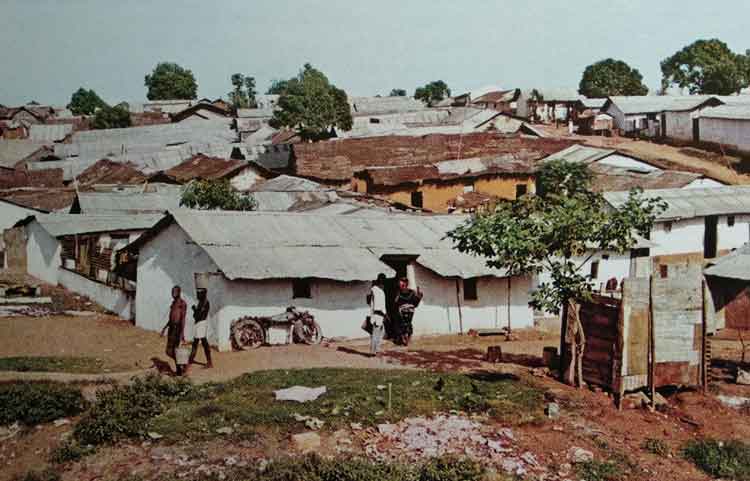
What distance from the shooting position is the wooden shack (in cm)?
1249

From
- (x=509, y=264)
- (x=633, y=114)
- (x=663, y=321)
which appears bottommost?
(x=663, y=321)

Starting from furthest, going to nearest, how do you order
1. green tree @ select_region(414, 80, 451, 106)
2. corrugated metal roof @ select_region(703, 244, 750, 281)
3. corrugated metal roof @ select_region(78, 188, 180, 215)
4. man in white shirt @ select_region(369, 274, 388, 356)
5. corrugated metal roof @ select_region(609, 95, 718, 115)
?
green tree @ select_region(414, 80, 451, 106)
corrugated metal roof @ select_region(609, 95, 718, 115)
corrugated metal roof @ select_region(78, 188, 180, 215)
corrugated metal roof @ select_region(703, 244, 750, 281)
man in white shirt @ select_region(369, 274, 388, 356)

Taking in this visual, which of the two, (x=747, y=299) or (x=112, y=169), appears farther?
(x=112, y=169)

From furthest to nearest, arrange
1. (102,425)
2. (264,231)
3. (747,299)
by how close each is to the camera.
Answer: (747,299)
(264,231)
(102,425)

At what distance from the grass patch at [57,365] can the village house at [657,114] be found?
40.2 metres

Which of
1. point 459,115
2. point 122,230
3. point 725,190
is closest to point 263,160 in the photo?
point 459,115

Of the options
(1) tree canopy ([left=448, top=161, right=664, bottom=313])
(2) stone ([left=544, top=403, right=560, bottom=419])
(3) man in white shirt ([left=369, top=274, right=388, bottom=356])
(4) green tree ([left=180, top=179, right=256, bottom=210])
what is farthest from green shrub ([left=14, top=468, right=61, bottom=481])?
(4) green tree ([left=180, top=179, right=256, bottom=210])

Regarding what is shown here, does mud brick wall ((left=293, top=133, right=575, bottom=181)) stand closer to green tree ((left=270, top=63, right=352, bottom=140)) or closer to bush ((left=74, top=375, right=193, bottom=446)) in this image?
green tree ((left=270, top=63, right=352, bottom=140))

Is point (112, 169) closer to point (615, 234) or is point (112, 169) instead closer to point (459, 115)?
point (459, 115)

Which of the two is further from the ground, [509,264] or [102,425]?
[509,264]

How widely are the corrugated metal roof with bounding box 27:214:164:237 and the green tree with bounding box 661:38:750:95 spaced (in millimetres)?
50900

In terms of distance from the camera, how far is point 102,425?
10.6 m

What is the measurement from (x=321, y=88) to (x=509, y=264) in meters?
41.5

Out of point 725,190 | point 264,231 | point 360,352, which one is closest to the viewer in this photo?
point 360,352
